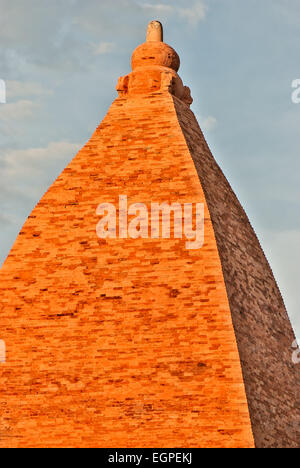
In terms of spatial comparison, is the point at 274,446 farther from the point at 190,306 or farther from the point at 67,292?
the point at 67,292

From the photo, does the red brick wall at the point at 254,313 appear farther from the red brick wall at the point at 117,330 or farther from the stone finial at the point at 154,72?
the stone finial at the point at 154,72

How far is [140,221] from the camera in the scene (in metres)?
17.6

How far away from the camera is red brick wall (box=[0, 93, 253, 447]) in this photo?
1551 centimetres

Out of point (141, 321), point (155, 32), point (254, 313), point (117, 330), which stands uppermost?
point (155, 32)

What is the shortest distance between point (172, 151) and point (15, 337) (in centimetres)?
463

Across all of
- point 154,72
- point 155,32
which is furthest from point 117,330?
point 155,32

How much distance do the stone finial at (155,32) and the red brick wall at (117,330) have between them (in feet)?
13.3

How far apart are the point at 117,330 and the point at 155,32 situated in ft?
26.5

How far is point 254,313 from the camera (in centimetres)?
1745

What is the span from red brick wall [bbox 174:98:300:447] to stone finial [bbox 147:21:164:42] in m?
2.20

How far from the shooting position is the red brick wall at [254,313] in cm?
1619

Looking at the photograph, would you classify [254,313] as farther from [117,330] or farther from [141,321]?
[117,330]

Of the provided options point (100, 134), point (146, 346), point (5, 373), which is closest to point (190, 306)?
point (146, 346)

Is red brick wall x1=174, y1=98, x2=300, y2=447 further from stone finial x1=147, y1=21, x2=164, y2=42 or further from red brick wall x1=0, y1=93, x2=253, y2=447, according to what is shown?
stone finial x1=147, y1=21, x2=164, y2=42
